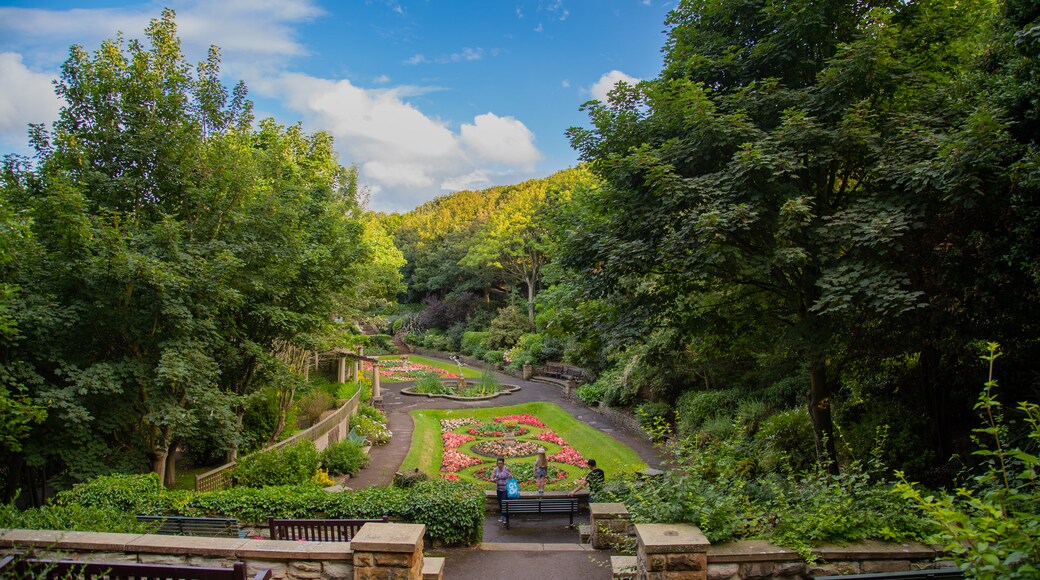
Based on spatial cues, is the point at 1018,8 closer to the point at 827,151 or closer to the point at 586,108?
the point at 827,151

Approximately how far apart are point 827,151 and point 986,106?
181 centimetres

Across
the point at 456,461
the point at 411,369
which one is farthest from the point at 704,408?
the point at 411,369

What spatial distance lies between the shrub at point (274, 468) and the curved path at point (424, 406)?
193cm

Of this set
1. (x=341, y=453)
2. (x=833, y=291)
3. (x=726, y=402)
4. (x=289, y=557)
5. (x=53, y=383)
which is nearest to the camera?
(x=289, y=557)

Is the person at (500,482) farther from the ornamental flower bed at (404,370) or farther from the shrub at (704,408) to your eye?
the ornamental flower bed at (404,370)

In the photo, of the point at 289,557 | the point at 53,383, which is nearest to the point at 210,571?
the point at 289,557

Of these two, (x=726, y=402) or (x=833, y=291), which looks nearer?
(x=833, y=291)

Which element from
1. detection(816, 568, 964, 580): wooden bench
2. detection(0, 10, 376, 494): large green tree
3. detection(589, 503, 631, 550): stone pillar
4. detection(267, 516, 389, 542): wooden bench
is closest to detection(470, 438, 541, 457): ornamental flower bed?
detection(0, 10, 376, 494): large green tree

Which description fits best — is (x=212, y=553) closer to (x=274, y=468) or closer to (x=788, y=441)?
(x=274, y=468)

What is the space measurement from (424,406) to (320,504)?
1963cm

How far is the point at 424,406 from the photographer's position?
28.3 m

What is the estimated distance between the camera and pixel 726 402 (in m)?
18.0

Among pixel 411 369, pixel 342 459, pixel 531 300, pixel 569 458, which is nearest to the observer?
pixel 342 459

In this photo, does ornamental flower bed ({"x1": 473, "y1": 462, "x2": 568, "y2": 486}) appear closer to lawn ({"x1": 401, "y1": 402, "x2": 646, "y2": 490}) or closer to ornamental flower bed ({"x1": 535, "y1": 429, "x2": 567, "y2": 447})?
lawn ({"x1": 401, "y1": 402, "x2": 646, "y2": 490})
